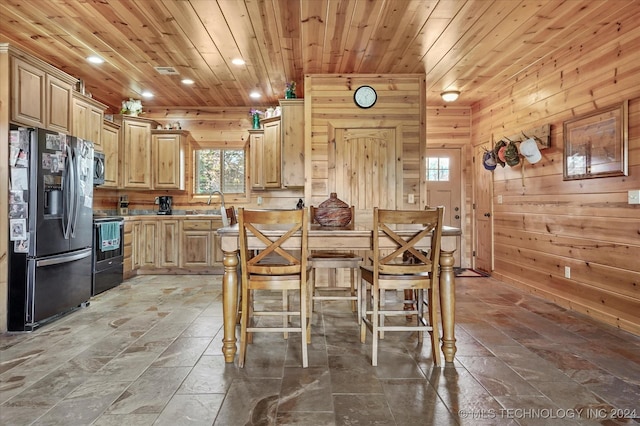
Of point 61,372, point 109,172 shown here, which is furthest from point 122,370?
point 109,172

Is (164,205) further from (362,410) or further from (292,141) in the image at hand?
(362,410)

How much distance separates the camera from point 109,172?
17.3 ft

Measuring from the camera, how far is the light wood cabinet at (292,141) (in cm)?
504

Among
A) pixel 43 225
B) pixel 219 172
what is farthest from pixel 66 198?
pixel 219 172

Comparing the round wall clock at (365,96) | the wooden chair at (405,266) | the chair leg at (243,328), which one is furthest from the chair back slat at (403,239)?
the round wall clock at (365,96)

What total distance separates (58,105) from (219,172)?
280cm

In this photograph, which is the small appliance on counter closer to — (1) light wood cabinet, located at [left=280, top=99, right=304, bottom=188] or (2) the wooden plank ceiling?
(2) the wooden plank ceiling

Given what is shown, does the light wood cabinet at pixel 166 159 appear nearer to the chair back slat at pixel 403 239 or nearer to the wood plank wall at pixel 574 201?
the chair back slat at pixel 403 239

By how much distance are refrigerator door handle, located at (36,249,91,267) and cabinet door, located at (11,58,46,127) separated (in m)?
1.15

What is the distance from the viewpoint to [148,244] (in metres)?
5.53

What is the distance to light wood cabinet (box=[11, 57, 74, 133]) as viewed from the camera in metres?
3.04

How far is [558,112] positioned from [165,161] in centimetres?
521

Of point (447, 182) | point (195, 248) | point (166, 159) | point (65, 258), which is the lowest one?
point (195, 248)

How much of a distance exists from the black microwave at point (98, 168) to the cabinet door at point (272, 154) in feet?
6.98
